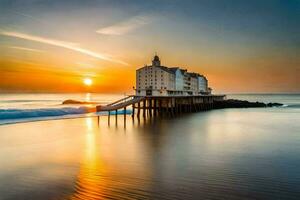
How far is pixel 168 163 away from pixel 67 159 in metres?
3.97

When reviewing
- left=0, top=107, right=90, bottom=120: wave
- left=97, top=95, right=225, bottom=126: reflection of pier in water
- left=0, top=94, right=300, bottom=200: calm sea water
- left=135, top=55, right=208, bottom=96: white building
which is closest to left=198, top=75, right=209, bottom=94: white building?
left=97, top=95, right=225, bottom=126: reflection of pier in water

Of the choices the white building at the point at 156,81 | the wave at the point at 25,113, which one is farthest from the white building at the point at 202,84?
the wave at the point at 25,113

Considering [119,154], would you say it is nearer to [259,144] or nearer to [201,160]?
[201,160]

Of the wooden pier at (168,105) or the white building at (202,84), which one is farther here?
the white building at (202,84)

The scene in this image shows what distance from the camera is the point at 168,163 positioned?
837 cm

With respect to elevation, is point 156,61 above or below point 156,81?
above

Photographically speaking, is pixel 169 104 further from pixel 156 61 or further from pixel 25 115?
pixel 25 115

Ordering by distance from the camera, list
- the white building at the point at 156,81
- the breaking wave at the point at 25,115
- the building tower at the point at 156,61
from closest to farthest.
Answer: the breaking wave at the point at 25,115 < the white building at the point at 156,81 < the building tower at the point at 156,61

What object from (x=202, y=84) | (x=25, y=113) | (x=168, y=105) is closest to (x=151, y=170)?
(x=168, y=105)

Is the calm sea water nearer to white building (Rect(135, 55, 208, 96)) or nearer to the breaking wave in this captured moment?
the breaking wave

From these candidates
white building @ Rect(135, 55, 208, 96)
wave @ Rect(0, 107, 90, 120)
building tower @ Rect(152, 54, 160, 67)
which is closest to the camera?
wave @ Rect(0, 107, 90, 120)

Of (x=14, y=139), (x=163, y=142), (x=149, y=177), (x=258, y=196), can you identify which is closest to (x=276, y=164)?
(x=258, y=196)

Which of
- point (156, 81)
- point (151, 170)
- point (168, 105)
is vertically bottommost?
point (151, 170)

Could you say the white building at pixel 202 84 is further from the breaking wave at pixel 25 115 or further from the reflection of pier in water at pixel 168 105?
the breaking wave at pixel 25 115
